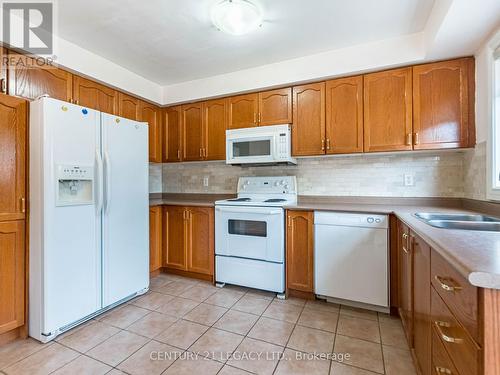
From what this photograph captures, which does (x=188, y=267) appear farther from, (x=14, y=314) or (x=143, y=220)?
(x=14, y=314)

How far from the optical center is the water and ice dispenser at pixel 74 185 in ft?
5.98

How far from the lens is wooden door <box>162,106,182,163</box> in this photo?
3.25 metres

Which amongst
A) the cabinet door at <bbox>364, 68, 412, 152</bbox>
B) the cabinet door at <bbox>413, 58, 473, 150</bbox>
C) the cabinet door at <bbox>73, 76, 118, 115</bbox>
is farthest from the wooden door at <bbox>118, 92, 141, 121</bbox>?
the cabinet door at <bbox>413, 58, 473, 150</bbox>

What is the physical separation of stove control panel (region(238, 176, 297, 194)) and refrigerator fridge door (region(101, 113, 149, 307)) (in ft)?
3.64

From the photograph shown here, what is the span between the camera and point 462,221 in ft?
5.25

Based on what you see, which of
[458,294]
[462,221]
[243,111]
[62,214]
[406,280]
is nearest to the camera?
[458,294]

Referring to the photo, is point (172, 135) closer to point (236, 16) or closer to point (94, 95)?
point (94, 95)

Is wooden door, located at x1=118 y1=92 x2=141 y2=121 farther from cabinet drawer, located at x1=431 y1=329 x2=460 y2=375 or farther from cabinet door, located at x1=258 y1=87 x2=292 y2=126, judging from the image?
cabinet drawer, located at x1=431 y1=329 x2=460 y2=375

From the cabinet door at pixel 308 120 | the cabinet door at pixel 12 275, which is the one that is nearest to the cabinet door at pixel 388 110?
the cabinet door at pixel 308 120

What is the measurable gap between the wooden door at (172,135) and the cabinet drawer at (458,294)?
2.84 m

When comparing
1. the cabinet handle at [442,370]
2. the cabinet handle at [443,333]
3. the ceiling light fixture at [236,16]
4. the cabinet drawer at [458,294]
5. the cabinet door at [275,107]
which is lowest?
the cabinet handle at [442,370]

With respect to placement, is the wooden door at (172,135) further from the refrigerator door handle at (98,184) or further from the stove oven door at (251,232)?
the refrigerator door handle at (98,184)

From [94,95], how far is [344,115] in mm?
2408

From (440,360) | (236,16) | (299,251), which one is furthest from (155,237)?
(440,360)
